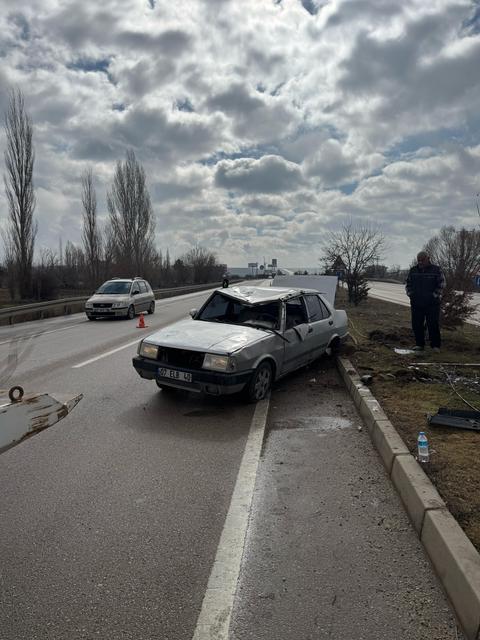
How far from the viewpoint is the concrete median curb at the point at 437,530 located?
2.12m

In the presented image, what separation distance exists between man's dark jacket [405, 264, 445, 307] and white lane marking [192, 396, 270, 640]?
5901mm

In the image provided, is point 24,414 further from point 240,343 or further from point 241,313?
point 241,313

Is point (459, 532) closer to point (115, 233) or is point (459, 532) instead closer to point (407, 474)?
point (407, 474)

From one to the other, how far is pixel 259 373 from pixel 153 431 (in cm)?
158

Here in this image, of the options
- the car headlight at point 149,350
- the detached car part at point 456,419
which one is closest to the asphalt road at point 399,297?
the detached car part at point 456,419

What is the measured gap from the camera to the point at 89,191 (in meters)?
41.7

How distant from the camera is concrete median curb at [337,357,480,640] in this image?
2119 mm

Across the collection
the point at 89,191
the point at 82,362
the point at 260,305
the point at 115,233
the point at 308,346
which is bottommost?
the point at 82,362

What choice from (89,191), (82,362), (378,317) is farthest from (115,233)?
(82,362)

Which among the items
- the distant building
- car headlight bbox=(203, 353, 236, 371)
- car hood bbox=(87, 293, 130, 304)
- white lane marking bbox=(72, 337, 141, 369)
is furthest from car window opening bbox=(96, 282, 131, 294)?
car headlight bbox=(203, 353, 236, 371)

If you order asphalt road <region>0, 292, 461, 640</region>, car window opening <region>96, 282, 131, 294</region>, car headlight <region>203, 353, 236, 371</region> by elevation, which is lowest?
asphalt road <region>0, 292, 461, 640</region>

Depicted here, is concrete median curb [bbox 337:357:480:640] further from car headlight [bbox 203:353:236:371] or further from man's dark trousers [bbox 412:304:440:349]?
man's dark trousers [bbox 412:304:440:349]

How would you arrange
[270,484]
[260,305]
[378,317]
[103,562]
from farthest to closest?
[378,317] → [260,305] → [270,484] → [103,562]

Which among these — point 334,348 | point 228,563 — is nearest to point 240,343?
point 228,563
